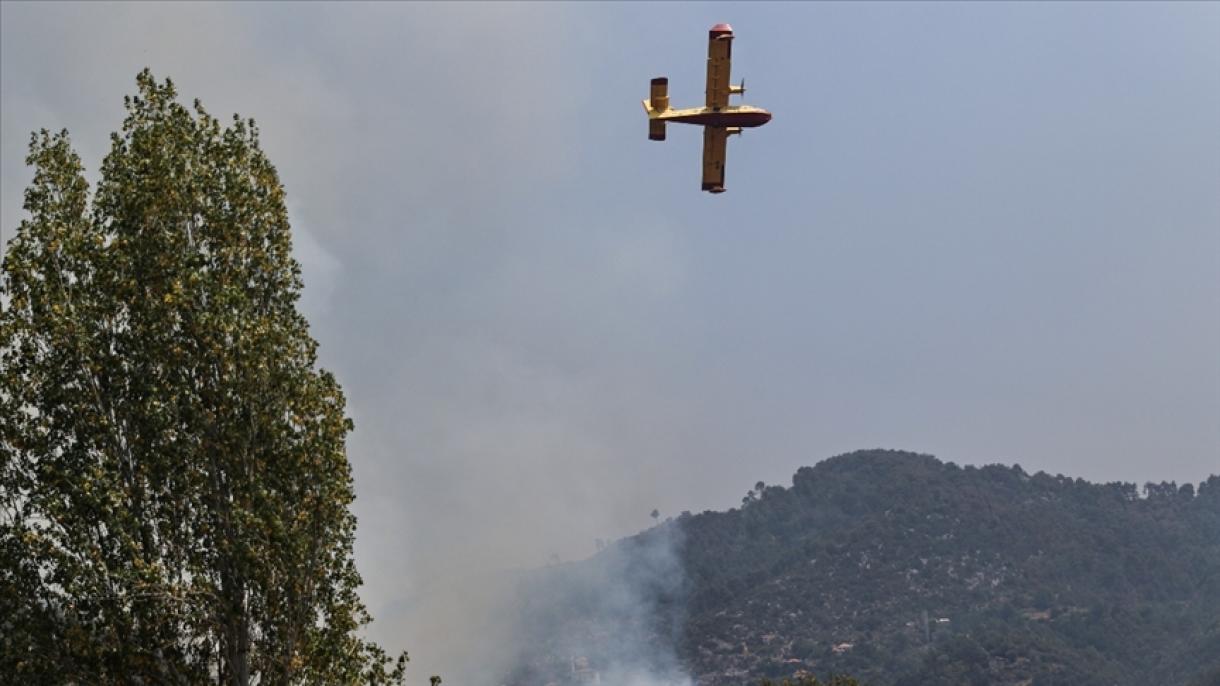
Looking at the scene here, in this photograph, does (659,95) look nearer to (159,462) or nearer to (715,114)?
(715,114)

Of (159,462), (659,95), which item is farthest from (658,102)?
(159,462)

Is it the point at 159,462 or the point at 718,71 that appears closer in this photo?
the point at 159,462

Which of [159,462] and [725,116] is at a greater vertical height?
[725,116]

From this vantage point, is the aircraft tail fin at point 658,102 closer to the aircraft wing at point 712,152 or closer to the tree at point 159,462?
the aircraft wing at point 712,152

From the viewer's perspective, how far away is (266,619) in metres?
36.6

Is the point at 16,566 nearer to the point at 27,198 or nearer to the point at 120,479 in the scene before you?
the point at 120,479

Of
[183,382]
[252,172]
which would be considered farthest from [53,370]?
[252,172]

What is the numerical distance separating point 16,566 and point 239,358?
20.8ft

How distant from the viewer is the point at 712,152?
215 ft

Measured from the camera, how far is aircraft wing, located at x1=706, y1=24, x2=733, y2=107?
210 ft

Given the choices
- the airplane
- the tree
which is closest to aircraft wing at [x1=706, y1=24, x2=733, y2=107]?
the airplane

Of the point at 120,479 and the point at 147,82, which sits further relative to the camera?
the point at 147,82

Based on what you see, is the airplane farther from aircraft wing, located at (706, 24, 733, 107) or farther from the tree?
the tree

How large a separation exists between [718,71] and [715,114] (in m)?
1.62
